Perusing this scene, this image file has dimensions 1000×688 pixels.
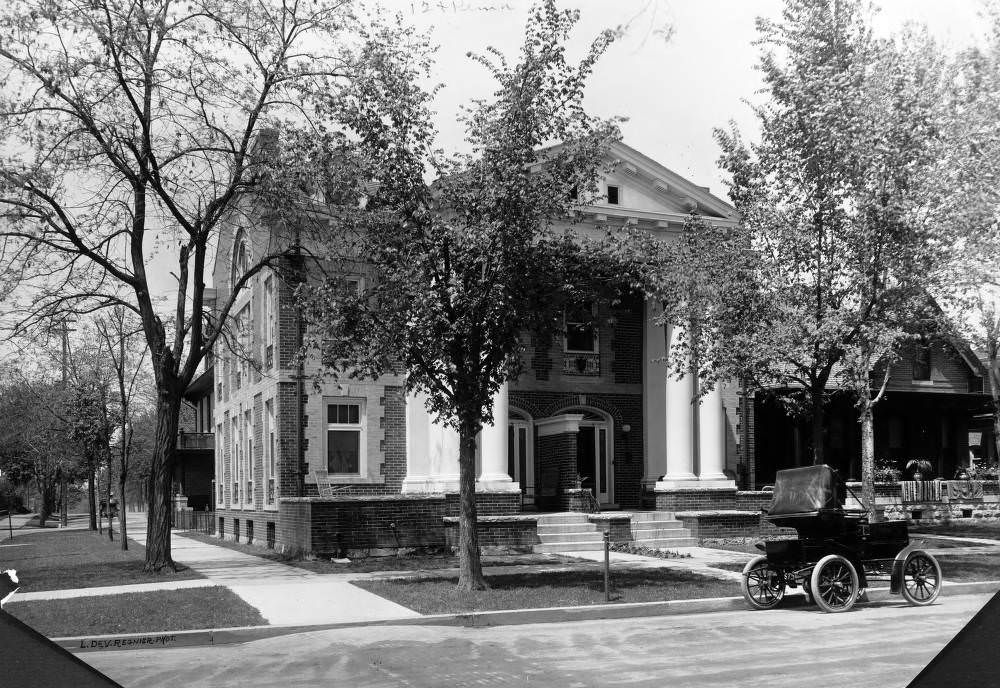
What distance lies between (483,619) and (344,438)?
42.0 ft

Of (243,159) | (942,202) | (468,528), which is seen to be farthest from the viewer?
(243,159)

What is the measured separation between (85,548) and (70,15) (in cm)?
1904

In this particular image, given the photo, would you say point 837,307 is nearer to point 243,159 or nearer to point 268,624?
point 268,624

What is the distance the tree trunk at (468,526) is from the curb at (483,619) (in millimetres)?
2251

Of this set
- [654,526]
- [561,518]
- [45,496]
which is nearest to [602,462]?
[654,526]

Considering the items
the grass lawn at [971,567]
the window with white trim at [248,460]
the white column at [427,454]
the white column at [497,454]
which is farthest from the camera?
the window with white trim at [248,460]

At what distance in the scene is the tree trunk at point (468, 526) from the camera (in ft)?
46.8

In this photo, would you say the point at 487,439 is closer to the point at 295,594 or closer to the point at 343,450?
the point at 343,450

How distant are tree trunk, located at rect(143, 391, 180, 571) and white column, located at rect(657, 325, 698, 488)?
12459 mm

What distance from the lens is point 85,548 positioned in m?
28.1

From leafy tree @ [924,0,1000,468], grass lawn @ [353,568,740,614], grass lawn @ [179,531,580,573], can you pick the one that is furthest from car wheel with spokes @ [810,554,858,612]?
grass lawn @ [179,531,580,573]

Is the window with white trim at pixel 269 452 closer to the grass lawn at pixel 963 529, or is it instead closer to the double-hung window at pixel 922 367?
the grass lawn at pixel 963 529

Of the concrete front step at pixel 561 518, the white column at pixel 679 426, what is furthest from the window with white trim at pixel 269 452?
the white column at pixel 679 426

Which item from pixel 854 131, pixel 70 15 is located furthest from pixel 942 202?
pixel 70 15
